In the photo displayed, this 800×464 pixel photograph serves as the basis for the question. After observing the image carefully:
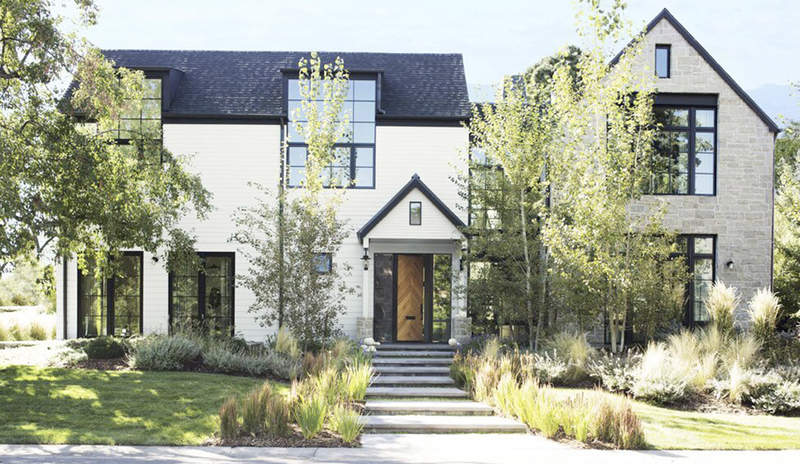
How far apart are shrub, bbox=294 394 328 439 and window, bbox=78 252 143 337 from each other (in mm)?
10086

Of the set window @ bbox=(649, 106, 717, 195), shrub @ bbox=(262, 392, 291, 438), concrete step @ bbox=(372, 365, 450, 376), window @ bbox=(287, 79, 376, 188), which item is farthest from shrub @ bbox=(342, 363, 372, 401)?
window @ bbox=(649, 106, 717, 195)

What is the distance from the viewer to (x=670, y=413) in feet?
36.0

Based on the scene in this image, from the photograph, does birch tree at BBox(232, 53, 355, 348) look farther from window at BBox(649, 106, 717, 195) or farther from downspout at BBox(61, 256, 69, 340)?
window at BBox(649, 106, 717, 195)

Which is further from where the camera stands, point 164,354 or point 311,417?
point 164,354

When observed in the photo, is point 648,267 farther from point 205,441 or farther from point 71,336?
point 71,336

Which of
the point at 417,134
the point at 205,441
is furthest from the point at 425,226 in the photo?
the point at 205,441

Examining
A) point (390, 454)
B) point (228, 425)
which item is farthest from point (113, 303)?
point (390, 454)

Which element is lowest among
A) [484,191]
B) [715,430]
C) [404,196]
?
[715,430]

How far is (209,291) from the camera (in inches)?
698

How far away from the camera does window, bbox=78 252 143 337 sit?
691 inches

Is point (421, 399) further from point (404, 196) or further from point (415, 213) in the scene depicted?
point (404, 196)

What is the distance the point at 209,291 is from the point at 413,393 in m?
7.67

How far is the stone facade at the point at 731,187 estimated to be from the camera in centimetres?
1730

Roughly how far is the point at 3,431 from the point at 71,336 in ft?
29.3
